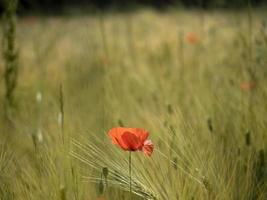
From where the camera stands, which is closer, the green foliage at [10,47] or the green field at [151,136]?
the green field at [151,136]

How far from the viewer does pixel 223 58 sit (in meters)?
2.02

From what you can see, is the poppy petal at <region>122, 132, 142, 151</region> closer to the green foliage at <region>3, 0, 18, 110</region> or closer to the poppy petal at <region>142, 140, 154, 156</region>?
the poppy petal at <region>142, 140, 154, 156</region>

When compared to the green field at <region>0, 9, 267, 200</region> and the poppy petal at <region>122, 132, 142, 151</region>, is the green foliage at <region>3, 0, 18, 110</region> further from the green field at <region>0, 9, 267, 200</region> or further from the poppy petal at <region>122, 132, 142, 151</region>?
the poppy petal at <region>122, 132, 142, 151</region>

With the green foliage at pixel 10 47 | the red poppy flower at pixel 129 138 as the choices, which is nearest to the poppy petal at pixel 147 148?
the red poppy flower at pixel 129 138

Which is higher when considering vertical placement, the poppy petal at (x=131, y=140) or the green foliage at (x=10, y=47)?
the green foliage at (x=10, y=47)

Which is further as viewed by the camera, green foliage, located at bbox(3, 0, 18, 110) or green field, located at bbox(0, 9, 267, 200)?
green foliage, located at bbox(3, 0, 18, 110)

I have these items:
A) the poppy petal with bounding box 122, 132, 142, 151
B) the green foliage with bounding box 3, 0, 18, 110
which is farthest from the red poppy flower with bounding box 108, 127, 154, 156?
the green foliage with bounding box 3, 0, 18, 110

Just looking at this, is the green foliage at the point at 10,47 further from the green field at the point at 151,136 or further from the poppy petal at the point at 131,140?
the poppy petal at the point at 131,140

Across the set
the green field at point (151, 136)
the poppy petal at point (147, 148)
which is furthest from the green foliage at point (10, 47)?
the poppy petal at point (147, 148)

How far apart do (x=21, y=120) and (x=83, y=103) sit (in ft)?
0.57

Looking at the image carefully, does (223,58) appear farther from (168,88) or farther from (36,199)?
(36,199)

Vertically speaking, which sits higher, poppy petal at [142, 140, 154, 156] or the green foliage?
the green foliage

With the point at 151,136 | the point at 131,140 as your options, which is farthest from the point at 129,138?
the point at 151,136

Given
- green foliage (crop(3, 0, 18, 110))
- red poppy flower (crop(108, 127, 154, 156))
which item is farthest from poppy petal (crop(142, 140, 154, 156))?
green foliage (crop(3, 0, 18, 110))
